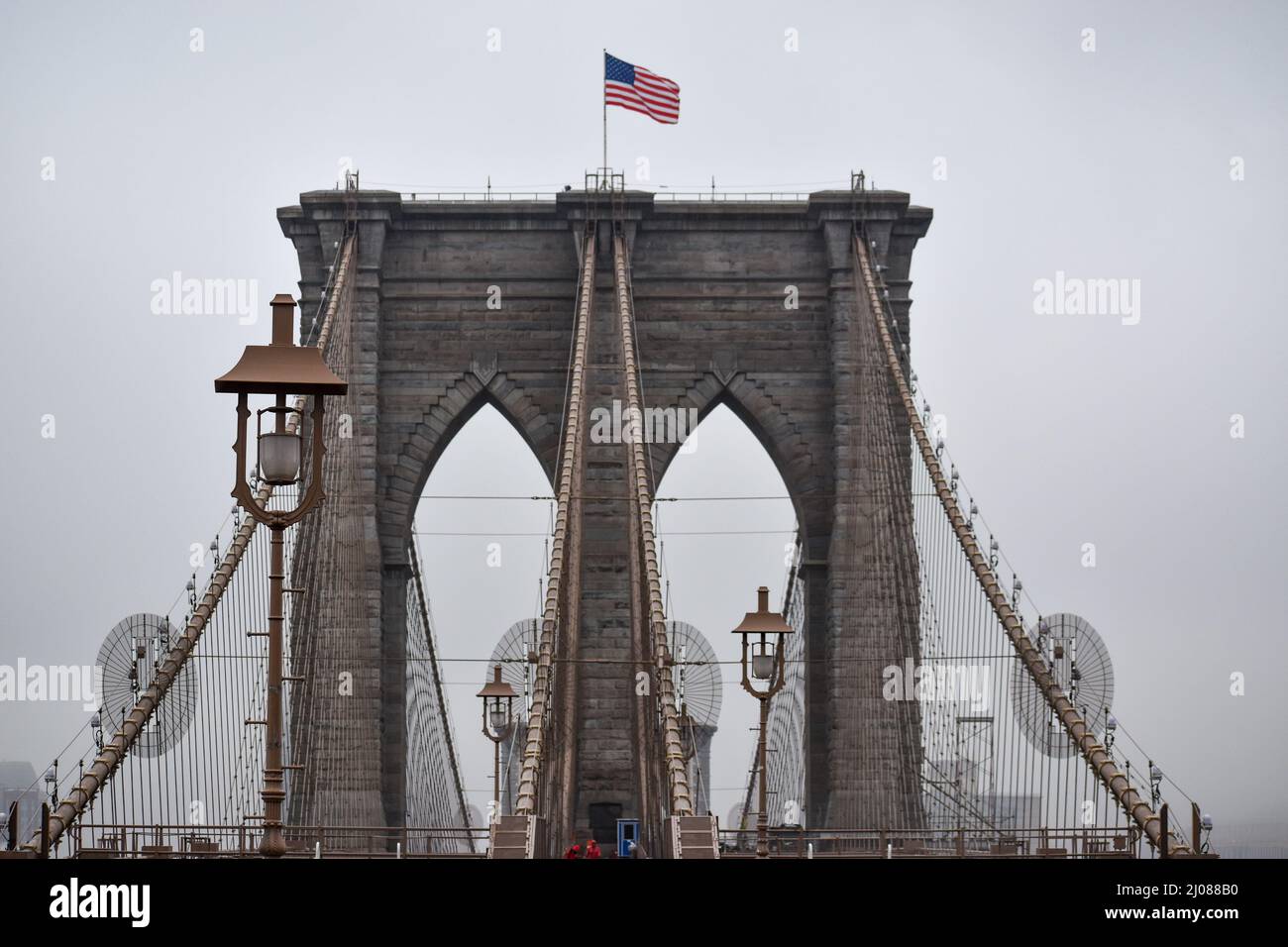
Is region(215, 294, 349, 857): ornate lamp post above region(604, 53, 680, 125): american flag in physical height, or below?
below

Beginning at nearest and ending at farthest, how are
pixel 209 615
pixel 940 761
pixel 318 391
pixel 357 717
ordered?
1. pixel 318 391
2. pixel 209 615
3. pixel 940 761
4. pixel 357 717

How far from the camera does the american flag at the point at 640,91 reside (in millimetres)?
42969

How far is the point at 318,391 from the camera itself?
1434 cm

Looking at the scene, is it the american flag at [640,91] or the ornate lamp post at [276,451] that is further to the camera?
the american flag at [640,91]

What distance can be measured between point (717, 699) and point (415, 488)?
7425 millimetres

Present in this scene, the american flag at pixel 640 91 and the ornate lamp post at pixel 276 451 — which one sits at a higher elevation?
the american flag at pixel 640 91

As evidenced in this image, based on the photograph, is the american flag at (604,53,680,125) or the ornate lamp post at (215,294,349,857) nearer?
the ornate lamp post at (215,294,349,857)

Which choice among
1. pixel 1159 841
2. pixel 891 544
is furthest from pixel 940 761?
pixel 1159 841

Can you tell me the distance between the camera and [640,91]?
43.1 m

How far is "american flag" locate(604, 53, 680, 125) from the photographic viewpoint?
4297 cm
